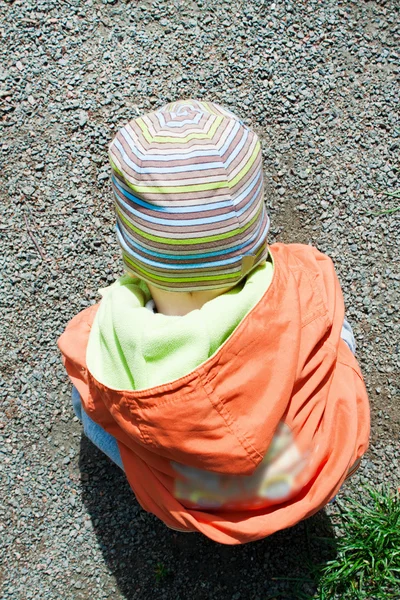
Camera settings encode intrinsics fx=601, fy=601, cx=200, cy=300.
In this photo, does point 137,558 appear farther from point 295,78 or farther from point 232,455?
point 295,78

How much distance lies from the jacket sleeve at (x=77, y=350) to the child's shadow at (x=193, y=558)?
0.70 m

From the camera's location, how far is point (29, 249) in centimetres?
214

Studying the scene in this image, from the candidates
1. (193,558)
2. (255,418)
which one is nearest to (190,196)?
(255,418)

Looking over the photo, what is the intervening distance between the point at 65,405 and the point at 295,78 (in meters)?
1.43

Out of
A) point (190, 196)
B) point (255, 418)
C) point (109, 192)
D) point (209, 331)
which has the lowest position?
point (109, 192)

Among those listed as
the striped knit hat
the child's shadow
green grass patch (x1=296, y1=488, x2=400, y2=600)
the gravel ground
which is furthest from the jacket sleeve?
green grass patch (x1=296, y1=488, x2=400, y2=600)

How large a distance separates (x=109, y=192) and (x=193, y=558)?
1.30 metres

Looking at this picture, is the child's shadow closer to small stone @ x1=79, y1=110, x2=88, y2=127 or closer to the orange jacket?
the orange jacket

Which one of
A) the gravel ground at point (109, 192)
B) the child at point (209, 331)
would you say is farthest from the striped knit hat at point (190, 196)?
the gravel ground at point (109, 192)

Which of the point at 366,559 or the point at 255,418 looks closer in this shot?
the point at 255,418

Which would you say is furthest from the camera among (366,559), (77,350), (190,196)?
(366,559)

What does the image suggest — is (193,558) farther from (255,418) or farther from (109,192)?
(109,192)

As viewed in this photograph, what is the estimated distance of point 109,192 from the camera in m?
2.16

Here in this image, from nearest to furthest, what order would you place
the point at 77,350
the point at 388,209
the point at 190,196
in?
the point at 190,196, the point at 77,350, the point at 388,209
